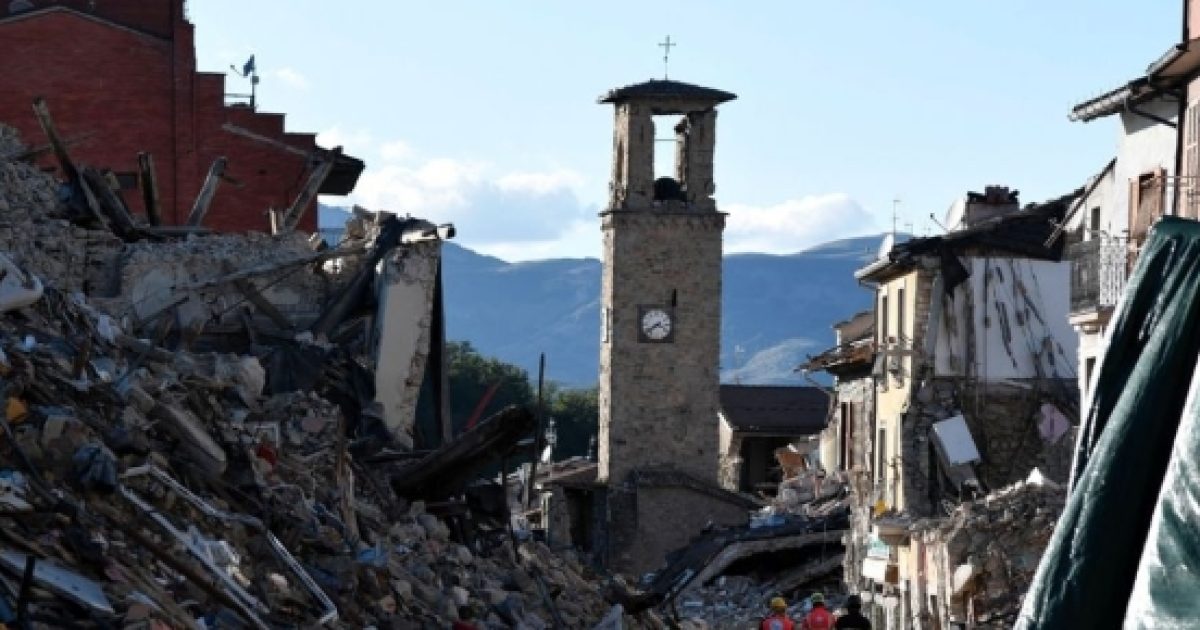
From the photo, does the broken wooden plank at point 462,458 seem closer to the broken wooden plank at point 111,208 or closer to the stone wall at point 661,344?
the broken wooden plank at point 111,208

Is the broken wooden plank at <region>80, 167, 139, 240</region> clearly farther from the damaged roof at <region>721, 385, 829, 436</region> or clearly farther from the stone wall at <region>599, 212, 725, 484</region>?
the damaged roof at <region>721, 385, 829, 436</region>

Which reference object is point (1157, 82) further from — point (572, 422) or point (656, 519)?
point (572, 422)

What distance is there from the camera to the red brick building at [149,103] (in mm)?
50062

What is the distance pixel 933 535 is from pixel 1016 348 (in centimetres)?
1008

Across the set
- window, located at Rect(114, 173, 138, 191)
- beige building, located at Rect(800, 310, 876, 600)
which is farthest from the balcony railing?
beige building, located at Rect(800, 310, 876, 600)

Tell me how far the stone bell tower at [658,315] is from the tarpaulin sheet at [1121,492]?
71.2 metres

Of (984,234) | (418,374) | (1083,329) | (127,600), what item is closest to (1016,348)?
(984,234)

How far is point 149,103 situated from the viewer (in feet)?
167

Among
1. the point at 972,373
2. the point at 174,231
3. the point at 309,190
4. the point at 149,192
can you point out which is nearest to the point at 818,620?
the point at 174,231

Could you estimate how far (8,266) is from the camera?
1828cm

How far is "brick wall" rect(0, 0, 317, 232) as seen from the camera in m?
50.1

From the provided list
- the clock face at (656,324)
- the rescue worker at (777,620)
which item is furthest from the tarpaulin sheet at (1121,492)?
the clock face at (656,324)

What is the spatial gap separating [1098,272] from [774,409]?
54.6 m

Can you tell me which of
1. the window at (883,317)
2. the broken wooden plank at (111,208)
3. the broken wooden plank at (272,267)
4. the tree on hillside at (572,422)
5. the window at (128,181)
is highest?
the window at (128,181)
